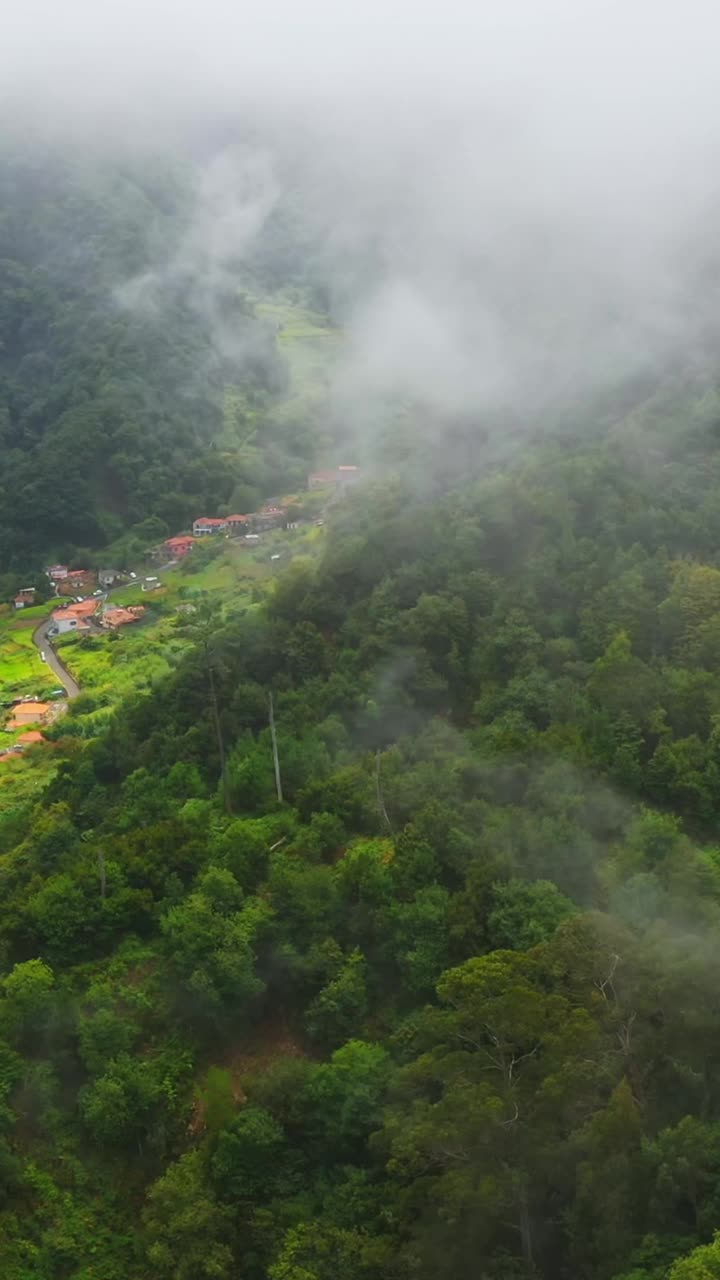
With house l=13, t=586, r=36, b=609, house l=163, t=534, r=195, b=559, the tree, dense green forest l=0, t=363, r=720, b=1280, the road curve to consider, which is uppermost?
house l=163, t=534, r=195, b=559

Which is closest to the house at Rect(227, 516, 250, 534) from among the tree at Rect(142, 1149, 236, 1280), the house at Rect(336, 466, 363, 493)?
the house at Rect(336, 466, 363, 493)

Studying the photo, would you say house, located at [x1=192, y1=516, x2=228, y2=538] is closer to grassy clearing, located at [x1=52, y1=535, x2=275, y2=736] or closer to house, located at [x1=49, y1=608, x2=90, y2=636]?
grassy clearing, located at [x1=52, y1=535, x2=275, y2=736]

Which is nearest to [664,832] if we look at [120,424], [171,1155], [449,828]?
[449,828]

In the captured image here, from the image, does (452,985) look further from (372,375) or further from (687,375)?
(372,375)

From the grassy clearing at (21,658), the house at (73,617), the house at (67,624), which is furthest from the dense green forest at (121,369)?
the house at (67,624)

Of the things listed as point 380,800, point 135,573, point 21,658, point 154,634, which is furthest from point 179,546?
point 380,800

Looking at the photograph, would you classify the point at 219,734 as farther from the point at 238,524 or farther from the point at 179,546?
the point at 238,524
